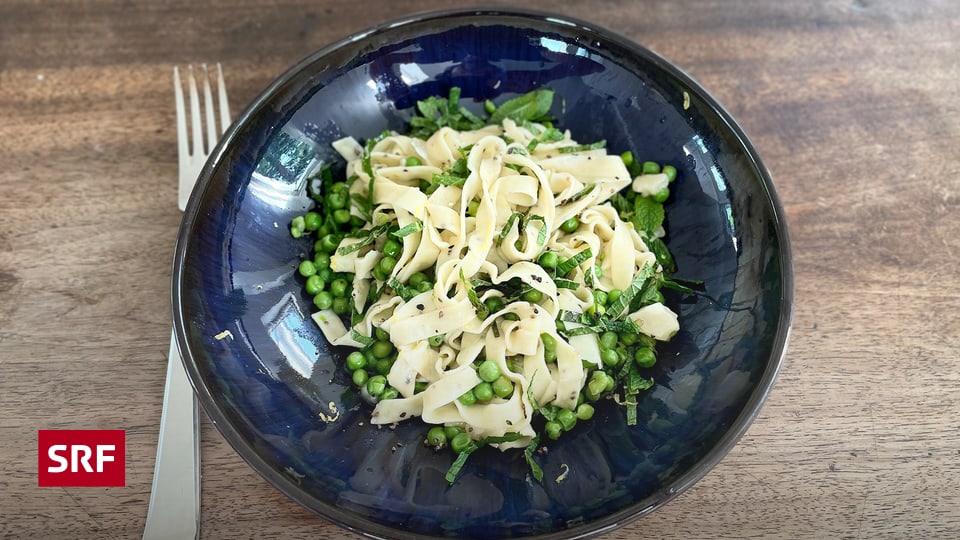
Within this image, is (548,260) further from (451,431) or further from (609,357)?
(451,431)

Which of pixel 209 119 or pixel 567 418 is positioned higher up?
pixel 209 119

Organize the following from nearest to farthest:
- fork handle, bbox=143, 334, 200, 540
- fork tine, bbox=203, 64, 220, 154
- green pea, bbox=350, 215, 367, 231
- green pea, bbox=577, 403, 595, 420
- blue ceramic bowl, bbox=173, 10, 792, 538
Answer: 1. blue ceramic bowl, bbox=173, 10, 792, 538
2. fork handle, bbox=143, 334, 200, 540
3. green pea, bbox=577, 403, 595, 420
4. green pea, bbox=350, 215, 367, 231
5. fork tine, bbox=203, 64, 220, 154

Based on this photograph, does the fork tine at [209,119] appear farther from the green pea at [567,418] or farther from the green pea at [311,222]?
the green pea at [567,418]

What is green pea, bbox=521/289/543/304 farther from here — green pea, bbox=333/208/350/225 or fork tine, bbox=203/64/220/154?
fork tine, bbox=203/64/220/154

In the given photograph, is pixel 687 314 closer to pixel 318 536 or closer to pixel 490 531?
pixel 490 531

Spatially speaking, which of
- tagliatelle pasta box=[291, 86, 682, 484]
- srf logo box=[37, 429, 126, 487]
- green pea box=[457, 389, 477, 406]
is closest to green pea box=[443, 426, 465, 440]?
tagliatelle pasta box=[291, 86, 682, 484]

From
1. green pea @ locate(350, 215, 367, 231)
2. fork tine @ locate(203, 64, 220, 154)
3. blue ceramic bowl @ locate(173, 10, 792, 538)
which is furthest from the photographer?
fork tine @ locate(203, 64, 220, 154)

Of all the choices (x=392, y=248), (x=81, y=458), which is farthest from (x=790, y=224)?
(x=81, y=458)
